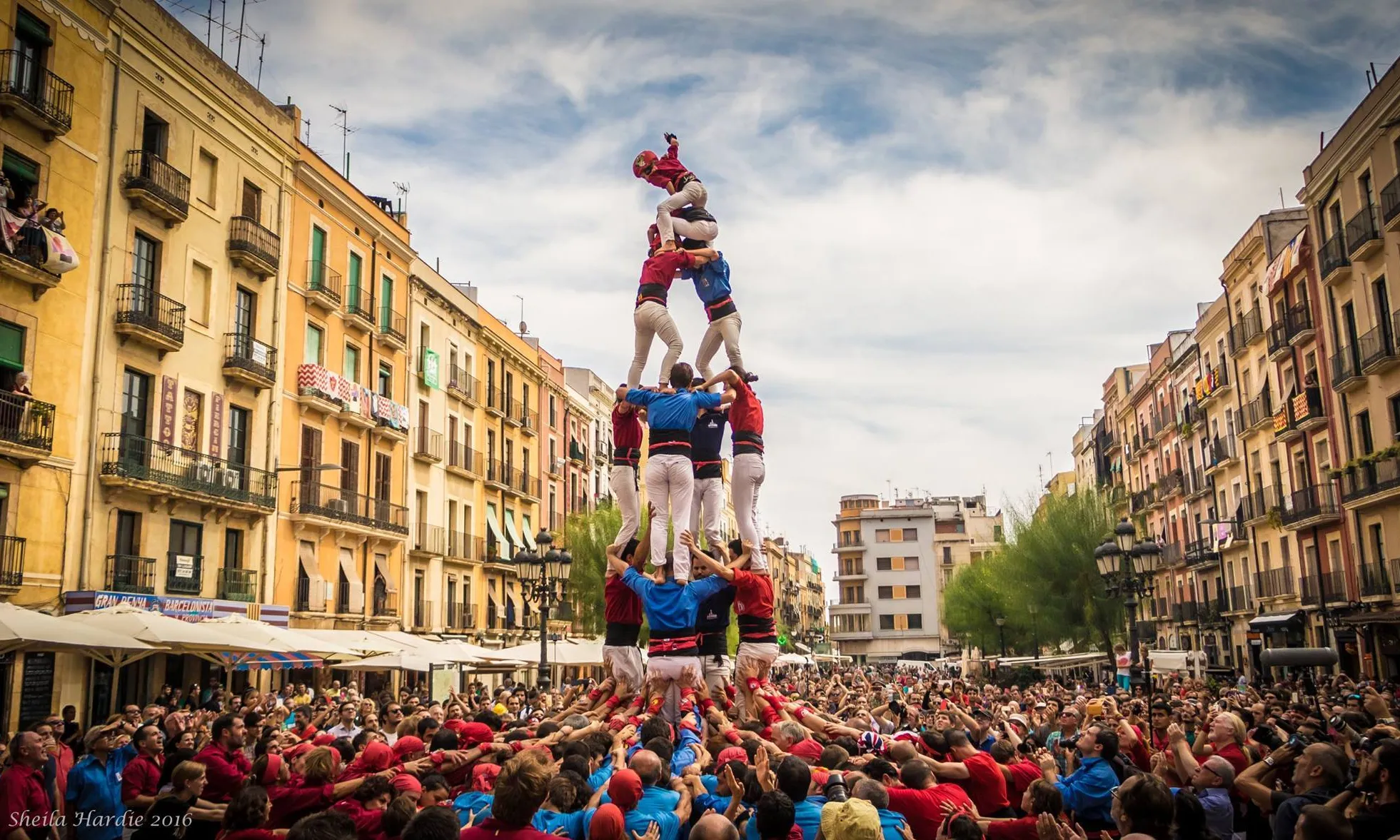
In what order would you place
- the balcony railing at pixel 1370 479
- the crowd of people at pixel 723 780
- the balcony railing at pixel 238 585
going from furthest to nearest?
the balcony railing at pixel 1370 479
the balcony railing at pixel 238 585
the crowd of people at pixel 723 780

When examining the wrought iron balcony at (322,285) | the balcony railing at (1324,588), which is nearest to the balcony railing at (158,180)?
the wrought iron balcony at (322,285)

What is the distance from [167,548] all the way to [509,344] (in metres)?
23.5

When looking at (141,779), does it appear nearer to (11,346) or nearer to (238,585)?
(11,346)

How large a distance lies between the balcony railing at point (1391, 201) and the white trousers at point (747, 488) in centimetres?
2084

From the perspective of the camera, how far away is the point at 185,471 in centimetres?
2614

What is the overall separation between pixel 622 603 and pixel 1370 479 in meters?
24.5

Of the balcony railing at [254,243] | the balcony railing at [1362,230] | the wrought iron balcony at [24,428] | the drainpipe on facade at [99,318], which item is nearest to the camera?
the wrought iron balcony at [24,428]

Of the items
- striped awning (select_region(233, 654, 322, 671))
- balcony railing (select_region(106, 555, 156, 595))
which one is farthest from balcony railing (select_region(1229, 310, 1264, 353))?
balcony railing (select_region(106, 555, 156, 595))

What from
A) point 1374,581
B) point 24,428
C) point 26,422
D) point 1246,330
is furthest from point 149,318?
point 1246,330

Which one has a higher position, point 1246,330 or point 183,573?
point 1246,330

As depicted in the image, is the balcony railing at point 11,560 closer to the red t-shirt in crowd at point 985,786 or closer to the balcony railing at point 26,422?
the balcony railing at point 26,422

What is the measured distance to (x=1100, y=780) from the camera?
757 cm

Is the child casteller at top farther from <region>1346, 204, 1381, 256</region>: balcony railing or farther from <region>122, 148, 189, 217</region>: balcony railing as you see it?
<region>1346, 204, 1381, 256</region>: balcony railing

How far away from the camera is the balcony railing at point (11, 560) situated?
20.8 metres
